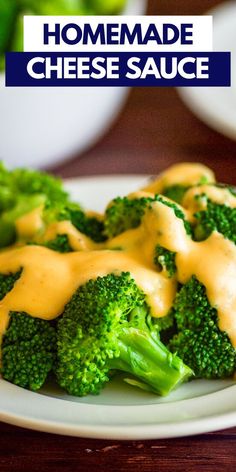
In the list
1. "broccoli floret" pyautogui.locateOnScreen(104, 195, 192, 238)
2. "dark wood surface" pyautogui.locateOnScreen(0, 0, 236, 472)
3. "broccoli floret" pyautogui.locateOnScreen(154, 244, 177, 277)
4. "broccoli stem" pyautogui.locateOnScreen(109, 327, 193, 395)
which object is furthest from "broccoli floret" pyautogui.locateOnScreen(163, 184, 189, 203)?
"dark wood surface" pyautogui.locateOnScreen(0, 0, 236, 472)

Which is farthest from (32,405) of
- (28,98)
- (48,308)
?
(28,98)

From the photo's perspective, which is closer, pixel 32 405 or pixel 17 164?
pixel 32 405

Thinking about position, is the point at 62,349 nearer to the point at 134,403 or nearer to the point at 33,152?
the point at 134,403

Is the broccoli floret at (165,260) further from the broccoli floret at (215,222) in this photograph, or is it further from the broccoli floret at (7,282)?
the broccoli floret at (7,282)

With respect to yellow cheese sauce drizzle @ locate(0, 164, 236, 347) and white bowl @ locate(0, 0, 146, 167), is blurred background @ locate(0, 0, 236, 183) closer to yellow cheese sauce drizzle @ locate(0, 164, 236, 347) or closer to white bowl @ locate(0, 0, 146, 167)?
white bowl @ locate(0, 0, 146, 167)

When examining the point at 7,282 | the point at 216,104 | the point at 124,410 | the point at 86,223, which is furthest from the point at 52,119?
the point at 124,410
